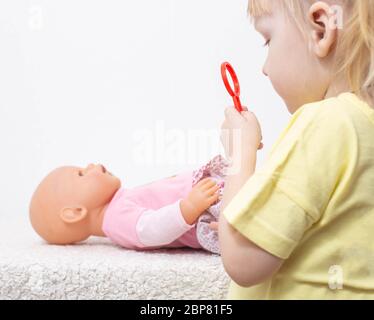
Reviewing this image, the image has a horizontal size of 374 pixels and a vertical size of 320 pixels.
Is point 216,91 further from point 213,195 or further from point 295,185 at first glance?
point 295,185

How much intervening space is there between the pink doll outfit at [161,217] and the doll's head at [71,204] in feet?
0.10

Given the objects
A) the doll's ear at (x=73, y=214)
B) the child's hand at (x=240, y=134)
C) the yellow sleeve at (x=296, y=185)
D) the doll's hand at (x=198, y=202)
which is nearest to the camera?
the yellow sleeve at (x=296, y=185)

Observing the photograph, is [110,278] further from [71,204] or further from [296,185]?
[296,185]

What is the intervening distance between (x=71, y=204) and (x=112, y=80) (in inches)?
31.7

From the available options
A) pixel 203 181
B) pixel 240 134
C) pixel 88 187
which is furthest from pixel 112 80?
pixel 240 134

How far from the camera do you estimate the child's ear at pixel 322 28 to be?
76 centimetres

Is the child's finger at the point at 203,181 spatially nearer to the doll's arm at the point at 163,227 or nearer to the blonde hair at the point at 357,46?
the doll's arm at the point at 163,227

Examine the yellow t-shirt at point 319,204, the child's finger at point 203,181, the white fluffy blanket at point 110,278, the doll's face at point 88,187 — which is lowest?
the white fluffy blanket at point 110,278

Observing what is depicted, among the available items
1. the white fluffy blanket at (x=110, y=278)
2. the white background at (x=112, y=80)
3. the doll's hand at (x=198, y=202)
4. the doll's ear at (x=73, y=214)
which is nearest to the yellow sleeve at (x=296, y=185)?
the white fluffy blanket at (x=110, y=278)

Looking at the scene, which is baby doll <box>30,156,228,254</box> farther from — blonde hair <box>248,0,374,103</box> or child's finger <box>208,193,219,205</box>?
blonde hair <box>248,0,374,103</box>

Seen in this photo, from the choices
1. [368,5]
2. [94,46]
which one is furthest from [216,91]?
[368,5]

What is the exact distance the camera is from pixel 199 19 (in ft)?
6.64

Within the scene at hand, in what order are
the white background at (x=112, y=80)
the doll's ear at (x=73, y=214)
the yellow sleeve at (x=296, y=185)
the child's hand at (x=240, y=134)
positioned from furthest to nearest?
the white background at (x=112, y=80)
the doll's ear at (x=73, y=214)
the child's hand at (x=240, y=134)
the yellow sleeve at (x=296, y=185)

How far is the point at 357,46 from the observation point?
0.75m
